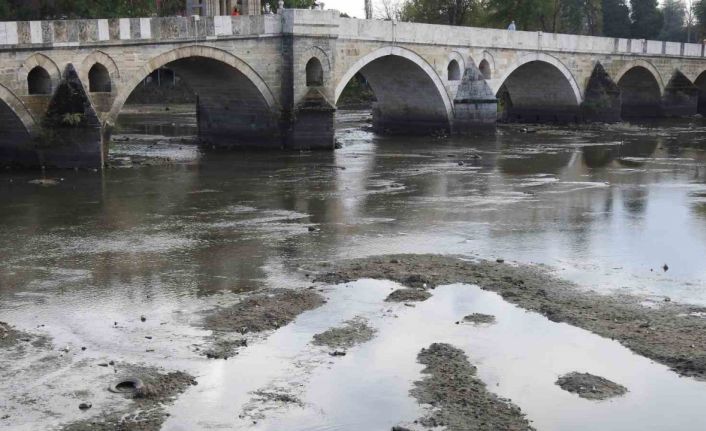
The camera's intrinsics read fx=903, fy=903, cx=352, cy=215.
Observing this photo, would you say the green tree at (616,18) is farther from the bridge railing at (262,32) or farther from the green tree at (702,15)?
the bridge railing at (262,32)

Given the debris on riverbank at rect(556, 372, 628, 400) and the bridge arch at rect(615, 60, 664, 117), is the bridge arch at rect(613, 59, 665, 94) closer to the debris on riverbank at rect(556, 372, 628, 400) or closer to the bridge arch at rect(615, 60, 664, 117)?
the bridge arch at rect(615, 60, 664, 117)

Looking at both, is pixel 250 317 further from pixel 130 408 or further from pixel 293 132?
pixel 293 132

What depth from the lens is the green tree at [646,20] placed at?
54.7m

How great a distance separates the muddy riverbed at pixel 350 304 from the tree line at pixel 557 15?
2650cm

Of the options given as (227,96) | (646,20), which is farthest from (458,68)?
(646,20)

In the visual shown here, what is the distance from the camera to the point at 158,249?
1224cm

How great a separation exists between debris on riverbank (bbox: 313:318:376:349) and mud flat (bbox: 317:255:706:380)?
5.13ft

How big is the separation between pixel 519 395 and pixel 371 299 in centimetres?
283

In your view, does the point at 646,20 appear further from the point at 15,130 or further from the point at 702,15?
the point at 15,130

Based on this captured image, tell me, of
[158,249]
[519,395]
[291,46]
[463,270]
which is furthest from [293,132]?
Result: [519,395]

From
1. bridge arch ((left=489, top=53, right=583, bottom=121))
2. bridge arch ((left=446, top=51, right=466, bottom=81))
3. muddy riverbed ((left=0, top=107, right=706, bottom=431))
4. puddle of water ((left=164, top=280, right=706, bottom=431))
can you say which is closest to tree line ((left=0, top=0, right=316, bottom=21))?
bridge arch ((left=446, top=51, right=466, bottom=81))

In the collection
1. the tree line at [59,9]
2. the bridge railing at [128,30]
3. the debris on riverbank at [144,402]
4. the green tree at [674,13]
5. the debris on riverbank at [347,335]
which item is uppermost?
A: the green tree at [674,13]

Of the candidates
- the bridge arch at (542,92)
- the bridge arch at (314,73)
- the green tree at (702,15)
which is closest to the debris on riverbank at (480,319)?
the bridge arch at (314,73)

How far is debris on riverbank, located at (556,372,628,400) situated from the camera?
23.4 ft
